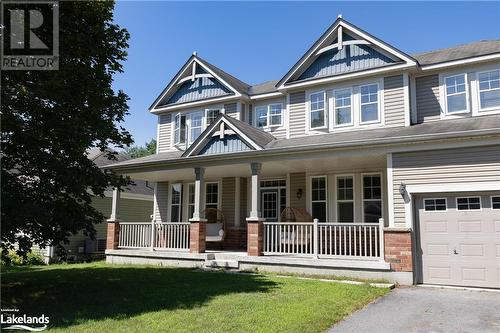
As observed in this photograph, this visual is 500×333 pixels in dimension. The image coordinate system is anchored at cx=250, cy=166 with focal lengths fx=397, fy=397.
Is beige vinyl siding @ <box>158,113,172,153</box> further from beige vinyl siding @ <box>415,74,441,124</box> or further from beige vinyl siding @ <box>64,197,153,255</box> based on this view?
beige vinyl siding @ <box>415,74,441,124</box>

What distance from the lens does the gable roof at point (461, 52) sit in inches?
467

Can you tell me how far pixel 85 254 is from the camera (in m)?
18.1

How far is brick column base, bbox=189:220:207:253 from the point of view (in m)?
12.8

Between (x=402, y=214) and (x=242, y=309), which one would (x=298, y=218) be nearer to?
(x=402, y=214)

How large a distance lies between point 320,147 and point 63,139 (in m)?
6.32

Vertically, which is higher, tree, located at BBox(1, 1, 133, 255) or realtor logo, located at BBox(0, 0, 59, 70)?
realtor logo, located at BBox(0, 0, 59, 70)

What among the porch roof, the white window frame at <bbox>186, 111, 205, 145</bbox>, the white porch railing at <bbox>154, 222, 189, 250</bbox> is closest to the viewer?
the porch roof

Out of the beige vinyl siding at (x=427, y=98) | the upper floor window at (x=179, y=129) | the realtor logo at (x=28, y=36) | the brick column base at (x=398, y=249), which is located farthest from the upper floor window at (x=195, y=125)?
the brick column base at (x=398, y=249)

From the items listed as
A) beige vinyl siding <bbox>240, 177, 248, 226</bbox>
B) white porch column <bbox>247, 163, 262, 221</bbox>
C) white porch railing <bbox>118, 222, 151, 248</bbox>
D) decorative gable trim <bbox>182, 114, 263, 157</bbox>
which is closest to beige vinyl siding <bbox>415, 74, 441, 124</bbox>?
white porch column <bbox>247, 163, 262, 221</bbox>

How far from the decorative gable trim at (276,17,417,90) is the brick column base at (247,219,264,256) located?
5.27 meters

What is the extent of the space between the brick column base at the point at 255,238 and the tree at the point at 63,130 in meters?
4.20

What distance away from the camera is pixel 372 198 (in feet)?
41.9

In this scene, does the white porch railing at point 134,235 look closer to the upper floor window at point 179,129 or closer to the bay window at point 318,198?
the upper floor window at point 179,129

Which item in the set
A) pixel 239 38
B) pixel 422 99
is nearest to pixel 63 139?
pixel 239 38
